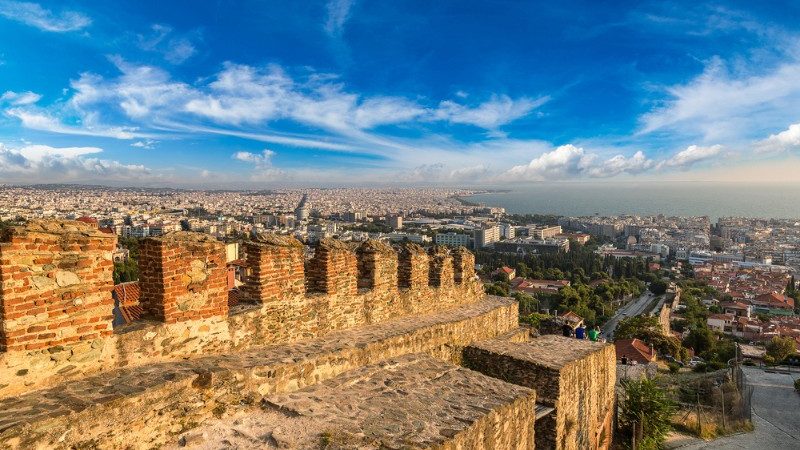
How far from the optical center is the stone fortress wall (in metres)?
3.18

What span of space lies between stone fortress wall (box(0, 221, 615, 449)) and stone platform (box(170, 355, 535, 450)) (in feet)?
0.08

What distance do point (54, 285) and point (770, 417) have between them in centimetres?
2277

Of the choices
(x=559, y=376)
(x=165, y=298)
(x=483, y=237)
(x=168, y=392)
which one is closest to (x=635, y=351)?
(x=559, y=376)

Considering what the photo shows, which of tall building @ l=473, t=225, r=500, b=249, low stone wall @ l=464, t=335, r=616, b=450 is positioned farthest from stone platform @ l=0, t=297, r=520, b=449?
tall building @ l=473, t=225, r=500, b=249

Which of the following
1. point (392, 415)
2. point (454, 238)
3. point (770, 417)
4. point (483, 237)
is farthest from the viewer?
point (483, 237)

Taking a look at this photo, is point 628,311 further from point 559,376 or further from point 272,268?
point 272,268

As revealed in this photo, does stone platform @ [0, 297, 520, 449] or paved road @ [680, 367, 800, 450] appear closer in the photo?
stone platform @ [0, 297, 520, 449]

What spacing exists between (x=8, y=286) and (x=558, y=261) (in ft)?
302

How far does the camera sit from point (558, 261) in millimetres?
89250

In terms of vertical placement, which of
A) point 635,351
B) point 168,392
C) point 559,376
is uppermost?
point 168,392

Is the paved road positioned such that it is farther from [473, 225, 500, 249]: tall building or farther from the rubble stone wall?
[473, 225, 500, 249]: tall building

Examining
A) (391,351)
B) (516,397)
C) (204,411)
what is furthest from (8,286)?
(516,397)

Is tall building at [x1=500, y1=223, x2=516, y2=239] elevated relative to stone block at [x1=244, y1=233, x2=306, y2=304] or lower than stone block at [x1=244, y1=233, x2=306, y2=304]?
lower

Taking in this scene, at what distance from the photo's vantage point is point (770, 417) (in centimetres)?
1781
